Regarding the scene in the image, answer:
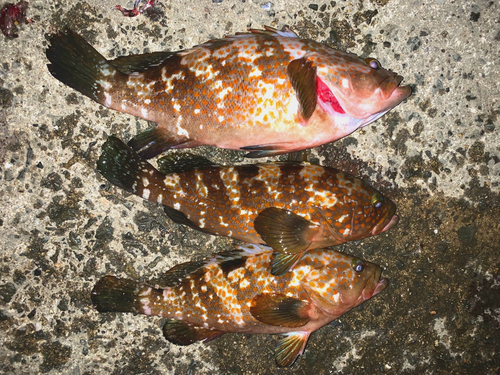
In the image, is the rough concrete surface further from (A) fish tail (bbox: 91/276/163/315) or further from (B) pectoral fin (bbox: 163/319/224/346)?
(B) pectoral fin (bbox: 163/319/224/346)

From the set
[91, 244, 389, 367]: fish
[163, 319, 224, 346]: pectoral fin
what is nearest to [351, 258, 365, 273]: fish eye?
[91, 244, 389, 367]: fish

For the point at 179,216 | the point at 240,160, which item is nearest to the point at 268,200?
the point at 240,160

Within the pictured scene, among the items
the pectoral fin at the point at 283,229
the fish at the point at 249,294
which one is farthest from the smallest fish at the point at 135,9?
the fish at the point at 249,294

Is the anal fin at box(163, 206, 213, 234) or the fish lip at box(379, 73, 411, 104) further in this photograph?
the anal fin at box(163, 206, 213, 234)

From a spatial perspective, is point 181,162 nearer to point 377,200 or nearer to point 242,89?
point 242,89

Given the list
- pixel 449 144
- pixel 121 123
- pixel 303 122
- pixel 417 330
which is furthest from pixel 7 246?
pixel 449 144

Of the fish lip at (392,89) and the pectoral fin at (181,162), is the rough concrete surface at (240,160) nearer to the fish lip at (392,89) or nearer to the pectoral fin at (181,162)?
the pectoral fin at (181,162)
